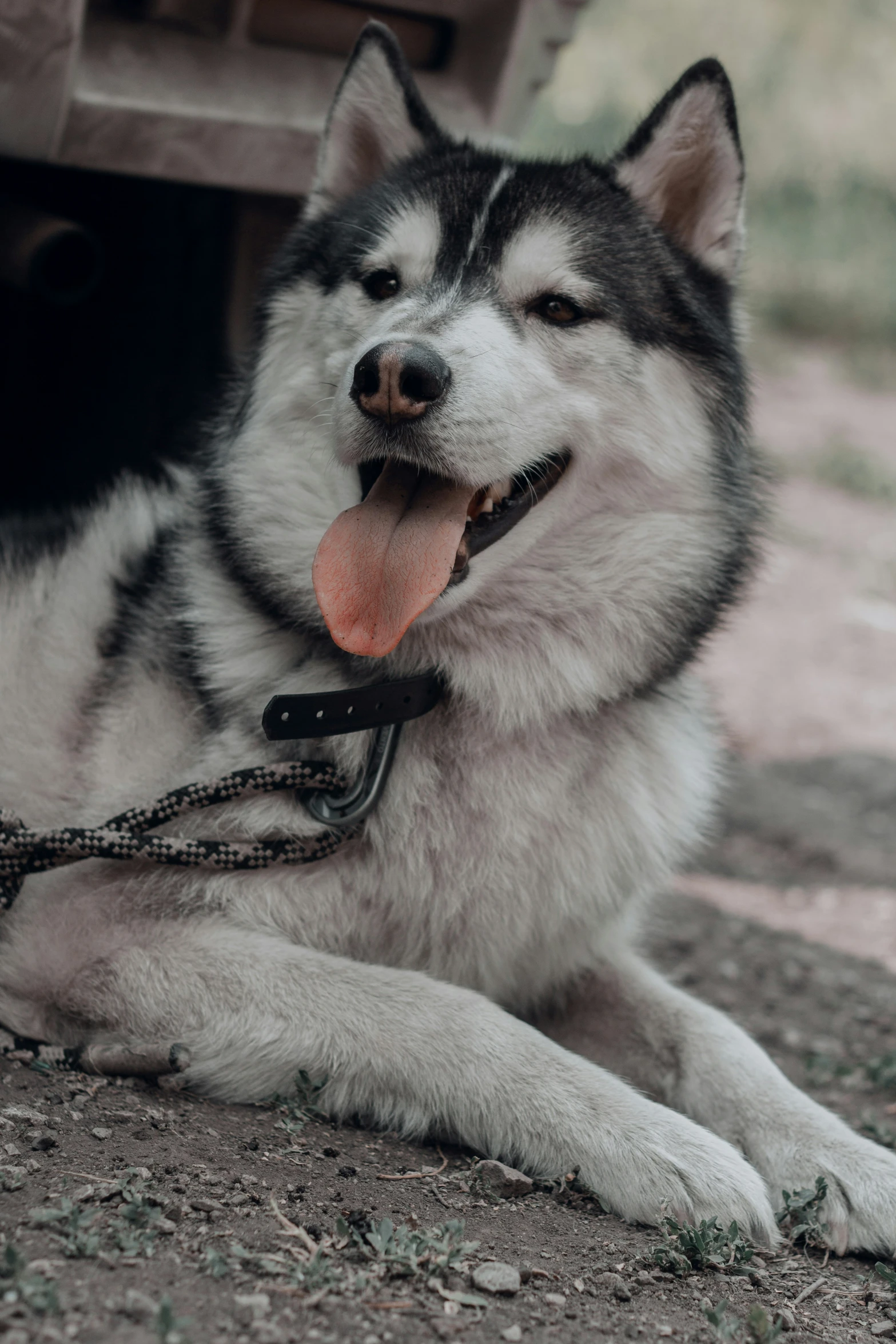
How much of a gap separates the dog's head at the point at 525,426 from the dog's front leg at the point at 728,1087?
2.41 ft

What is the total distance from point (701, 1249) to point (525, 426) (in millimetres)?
1448

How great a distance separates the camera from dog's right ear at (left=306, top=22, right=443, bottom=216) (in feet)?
9.23

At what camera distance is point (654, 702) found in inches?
107

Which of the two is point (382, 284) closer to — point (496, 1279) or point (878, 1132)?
point (496, 1279)

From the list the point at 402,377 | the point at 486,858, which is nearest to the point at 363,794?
the point at 486,858

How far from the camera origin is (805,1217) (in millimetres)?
2180

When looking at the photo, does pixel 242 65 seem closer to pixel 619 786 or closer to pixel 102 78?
pixel 102 78

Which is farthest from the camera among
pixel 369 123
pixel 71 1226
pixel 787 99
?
pixel 787 99

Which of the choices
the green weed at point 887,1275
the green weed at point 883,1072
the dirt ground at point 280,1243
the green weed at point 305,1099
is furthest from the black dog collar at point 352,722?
the green weed at point 883,1072

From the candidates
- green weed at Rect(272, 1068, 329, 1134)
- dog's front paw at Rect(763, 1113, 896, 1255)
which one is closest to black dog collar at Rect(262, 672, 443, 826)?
green weed at Rect(272, 1068, 329, 1134)

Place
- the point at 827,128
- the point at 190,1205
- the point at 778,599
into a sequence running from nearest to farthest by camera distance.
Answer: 1. the point at 190,1205
2. the point at 778,599
3. the point at 827,128

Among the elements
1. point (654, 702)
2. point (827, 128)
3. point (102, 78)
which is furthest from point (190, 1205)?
point (827, 128)

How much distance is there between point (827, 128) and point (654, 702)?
13573 millimetres

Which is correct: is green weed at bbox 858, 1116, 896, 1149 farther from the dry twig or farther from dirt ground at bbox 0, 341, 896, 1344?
the dry twig
